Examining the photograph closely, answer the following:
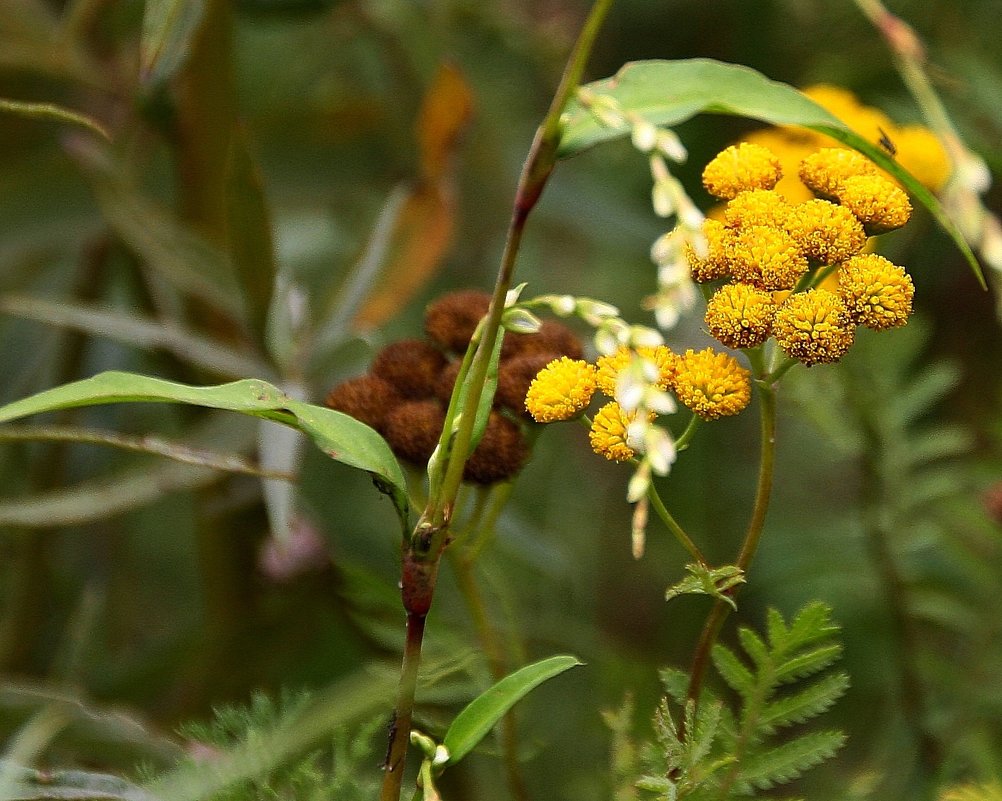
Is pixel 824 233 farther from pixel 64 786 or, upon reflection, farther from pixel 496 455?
pixel 64 786

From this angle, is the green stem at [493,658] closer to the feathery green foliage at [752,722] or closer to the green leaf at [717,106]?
the feathery green foliage at [752,722]

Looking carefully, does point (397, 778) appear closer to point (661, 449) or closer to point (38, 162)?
point (661, 449)

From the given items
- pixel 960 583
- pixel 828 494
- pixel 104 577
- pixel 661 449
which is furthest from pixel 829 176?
pixel 828 494

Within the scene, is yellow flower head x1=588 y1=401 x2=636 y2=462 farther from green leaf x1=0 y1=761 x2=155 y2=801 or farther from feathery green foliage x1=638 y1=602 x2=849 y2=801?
green leaf x1=0 y1=761 x2=155 y2=801

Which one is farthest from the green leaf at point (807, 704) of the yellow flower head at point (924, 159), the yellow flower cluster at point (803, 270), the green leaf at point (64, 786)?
the yellow flower head at point (924, 159)

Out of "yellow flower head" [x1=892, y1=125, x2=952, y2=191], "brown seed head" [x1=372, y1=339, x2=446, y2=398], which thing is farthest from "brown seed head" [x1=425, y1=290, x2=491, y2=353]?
"yellow flower head" [x1=892, y1=125, x2=952, y2=191]

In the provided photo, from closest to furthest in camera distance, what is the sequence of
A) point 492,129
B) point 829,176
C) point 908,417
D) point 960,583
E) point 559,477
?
point 829,176
point 908,417
point 960,583
point 492,129
point 559,477

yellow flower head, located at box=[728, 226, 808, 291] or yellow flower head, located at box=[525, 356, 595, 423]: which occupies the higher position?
yellow flower head, located at box=[728, 226, 808, 291]
